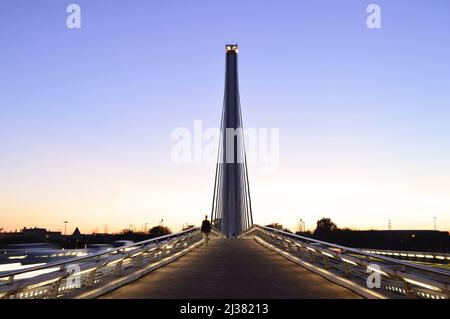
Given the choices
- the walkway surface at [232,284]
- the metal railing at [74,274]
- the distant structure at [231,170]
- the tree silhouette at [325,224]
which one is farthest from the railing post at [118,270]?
the tree silhouette at [325,224]

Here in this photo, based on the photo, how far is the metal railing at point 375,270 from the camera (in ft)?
19.0

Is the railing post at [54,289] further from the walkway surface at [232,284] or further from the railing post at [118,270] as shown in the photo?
the railing post at [118,270]

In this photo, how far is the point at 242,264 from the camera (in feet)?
40.9

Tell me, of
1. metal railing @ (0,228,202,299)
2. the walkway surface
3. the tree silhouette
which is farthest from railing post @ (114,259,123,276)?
the tree silhouette

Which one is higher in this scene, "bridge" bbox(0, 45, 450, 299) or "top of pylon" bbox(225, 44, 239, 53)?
"top of pylon" bbox(225, 44, 239, 53)

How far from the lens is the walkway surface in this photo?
759 cm

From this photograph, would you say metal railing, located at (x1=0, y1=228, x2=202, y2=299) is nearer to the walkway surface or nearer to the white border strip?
the walkway surface

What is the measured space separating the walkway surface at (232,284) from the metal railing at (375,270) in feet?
1.33

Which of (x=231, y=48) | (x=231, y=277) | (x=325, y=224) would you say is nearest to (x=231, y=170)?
(x=231, y=48)

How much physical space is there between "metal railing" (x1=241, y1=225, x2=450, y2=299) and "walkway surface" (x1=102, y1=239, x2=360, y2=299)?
404 mm

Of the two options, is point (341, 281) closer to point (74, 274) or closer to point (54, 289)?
point (74, 274)
